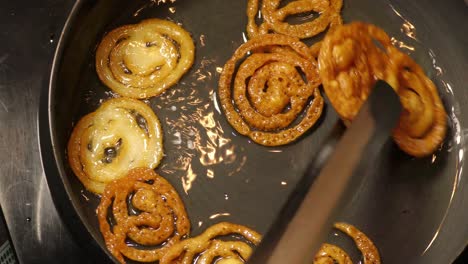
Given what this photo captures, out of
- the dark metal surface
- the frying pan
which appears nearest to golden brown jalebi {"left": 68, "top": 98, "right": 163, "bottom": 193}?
the frying pan

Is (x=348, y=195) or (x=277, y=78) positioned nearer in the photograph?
(x=348, y=195)

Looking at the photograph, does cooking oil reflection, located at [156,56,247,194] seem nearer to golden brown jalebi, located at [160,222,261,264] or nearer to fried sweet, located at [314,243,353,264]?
golden brown jalebi, located at [160,222,261,264]

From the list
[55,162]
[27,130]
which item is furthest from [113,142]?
[27,130]

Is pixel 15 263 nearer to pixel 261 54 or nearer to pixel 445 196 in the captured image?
pixel 261 54

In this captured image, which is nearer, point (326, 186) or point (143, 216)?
point (326, 186)

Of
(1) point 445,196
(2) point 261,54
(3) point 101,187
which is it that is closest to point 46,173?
(3) point 101,187

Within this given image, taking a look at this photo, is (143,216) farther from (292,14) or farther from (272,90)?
(292,14)
